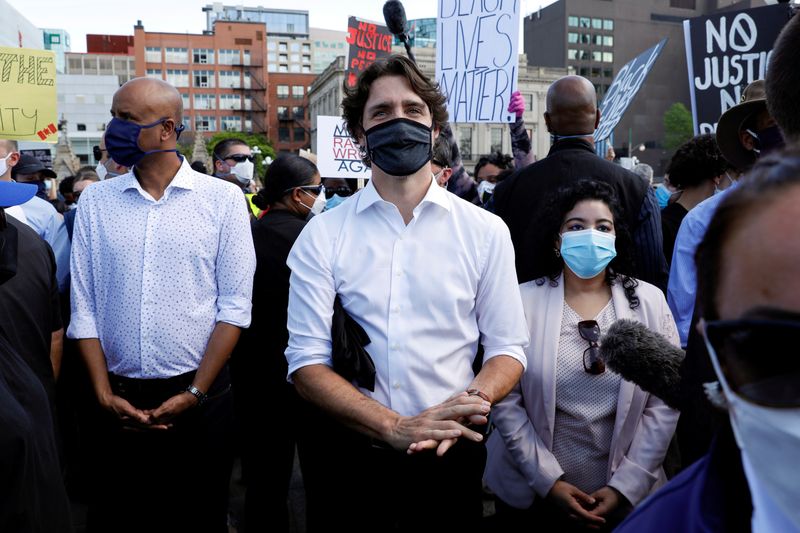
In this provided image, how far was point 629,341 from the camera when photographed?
127cm

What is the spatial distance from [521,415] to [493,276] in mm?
678

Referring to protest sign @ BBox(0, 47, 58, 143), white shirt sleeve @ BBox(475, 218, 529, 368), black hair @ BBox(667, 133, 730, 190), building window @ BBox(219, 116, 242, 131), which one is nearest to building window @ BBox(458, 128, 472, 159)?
building window @ BBox(219, 116, 242, 131)

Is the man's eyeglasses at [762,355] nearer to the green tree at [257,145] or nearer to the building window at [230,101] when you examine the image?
the green tree at [257,145]

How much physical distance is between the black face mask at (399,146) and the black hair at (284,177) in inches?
60.0

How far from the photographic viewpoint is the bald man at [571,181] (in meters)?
3.22

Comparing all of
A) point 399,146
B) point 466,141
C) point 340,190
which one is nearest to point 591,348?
point 399,146

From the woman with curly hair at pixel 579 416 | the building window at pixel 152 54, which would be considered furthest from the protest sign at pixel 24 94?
the building window at pixel 152 54

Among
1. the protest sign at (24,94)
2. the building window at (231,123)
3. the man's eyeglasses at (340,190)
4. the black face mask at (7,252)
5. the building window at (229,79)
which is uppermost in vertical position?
the building window at (229,79)

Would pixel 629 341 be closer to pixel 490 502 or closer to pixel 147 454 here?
pixel 147 454

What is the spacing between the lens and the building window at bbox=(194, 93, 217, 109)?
87.2m

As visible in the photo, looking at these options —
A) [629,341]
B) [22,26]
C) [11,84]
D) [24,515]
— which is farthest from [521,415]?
[22,26]

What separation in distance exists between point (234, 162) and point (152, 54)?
8836cm

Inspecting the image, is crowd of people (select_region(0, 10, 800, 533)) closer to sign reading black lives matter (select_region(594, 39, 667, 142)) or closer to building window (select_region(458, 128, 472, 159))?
sign reading black lives matter (select_region(594, 39, 667, 142))

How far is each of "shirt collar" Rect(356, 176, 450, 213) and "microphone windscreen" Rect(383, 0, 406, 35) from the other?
5.12 ft
